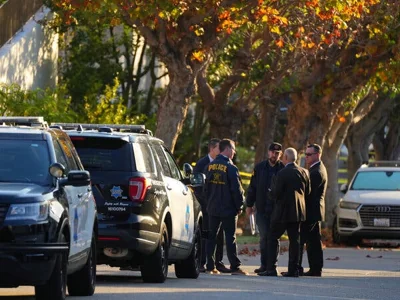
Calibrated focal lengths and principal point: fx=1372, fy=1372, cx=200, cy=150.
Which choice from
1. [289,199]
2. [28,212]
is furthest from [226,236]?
[28,212]

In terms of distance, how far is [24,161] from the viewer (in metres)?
13.2

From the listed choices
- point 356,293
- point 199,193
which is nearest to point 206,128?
point 199,193

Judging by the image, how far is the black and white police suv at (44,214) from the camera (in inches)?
471

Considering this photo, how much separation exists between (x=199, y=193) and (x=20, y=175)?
787 cm

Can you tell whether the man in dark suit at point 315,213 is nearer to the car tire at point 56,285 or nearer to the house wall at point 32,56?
the car tire at point 56,285

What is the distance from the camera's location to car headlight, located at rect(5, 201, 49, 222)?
12.0m

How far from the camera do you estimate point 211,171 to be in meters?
19.8

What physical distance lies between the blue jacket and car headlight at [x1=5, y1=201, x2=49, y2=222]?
7740 mm

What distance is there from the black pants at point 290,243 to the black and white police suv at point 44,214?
538cm

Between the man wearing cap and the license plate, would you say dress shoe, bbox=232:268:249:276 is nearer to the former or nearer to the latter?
the man wearing cap

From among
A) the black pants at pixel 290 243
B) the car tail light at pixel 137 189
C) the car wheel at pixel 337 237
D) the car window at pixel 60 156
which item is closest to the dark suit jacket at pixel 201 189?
the black pants at pixel 290 243

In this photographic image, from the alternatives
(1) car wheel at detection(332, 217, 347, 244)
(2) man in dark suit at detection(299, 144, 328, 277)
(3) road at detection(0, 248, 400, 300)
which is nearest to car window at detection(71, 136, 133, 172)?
(3) road at detection(0, 248, 400, 300)

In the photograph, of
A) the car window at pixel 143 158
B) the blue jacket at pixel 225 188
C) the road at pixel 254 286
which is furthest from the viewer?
the blue jacket at pixel 225 188

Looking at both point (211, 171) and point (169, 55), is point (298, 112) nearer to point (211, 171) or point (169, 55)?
point (169, 55)
